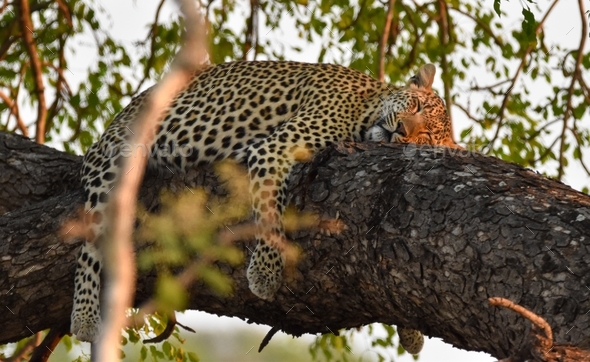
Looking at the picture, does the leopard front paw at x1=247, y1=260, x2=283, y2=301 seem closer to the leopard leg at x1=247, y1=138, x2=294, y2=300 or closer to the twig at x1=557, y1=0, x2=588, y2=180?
the leopard leg at x1=247, y1=138, x2=294, y2=300

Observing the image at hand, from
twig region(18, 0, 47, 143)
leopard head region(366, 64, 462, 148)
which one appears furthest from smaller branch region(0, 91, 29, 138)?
leopard head region(366, 64, 462, 148)

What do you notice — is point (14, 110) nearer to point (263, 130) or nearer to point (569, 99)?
point (263, 130)

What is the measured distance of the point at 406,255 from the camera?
14.6 ft

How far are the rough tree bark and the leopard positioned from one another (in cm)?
16

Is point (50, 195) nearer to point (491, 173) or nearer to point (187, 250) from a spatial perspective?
point (187, 250)

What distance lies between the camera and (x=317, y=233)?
4906 mm

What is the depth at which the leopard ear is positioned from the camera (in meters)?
6.80

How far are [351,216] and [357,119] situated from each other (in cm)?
173

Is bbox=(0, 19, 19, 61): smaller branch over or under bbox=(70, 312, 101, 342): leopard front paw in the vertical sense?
over

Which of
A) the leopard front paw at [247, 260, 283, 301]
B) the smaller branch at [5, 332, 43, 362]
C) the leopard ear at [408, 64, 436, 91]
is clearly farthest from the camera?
the smaller branch at [5, 332, 43, 362]

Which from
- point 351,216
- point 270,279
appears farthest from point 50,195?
point 351,216

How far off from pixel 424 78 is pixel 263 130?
127 cm

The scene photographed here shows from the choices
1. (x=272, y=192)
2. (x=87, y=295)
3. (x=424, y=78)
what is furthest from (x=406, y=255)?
(x=424, y=78)

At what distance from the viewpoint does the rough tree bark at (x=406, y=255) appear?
157 inches
